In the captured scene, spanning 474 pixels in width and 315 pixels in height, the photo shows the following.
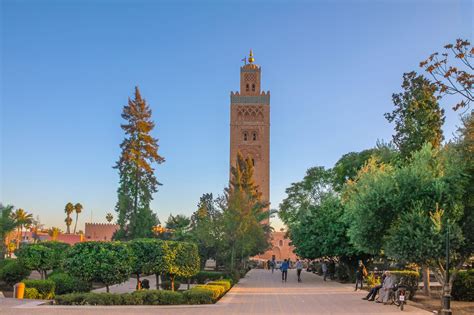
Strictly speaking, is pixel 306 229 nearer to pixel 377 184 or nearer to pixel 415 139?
pixel 415 139

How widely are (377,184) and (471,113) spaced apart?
3675mm

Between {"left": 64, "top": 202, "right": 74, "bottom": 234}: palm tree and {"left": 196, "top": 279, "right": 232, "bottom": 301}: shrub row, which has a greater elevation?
{"left": 64, "top": 202, "right": 74, "bottom": 234}: palm tree

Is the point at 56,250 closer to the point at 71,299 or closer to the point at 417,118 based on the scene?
the point at 71,299

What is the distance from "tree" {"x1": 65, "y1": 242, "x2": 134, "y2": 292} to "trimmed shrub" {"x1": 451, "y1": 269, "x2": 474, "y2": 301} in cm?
1122

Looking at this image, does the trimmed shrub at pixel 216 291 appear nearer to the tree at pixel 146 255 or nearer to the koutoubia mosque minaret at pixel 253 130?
the tree at pixel 146 255

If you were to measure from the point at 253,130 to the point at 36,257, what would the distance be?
52404 mm

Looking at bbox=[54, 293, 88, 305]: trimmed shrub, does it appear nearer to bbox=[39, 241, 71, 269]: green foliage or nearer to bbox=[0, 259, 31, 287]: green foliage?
bbox=[39, 241, 71, 269]: green foliage

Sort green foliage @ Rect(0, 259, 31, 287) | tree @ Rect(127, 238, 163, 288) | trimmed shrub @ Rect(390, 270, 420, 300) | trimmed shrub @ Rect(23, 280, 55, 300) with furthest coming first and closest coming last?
green foliage @ Rect(0, 259, 31, 287) → tree @ Rect(127, 238, 163, 288) → trimmed shrub @ Rect(23, 280, 55, 300) → trimmed shrub @ Rect(390, 270, 420, 300)

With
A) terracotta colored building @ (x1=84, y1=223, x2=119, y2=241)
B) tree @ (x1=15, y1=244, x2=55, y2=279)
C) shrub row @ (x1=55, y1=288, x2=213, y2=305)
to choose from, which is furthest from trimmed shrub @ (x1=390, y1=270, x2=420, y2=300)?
terracotta colored building @ (x1=84, y1=223, x2=119, y2=241)

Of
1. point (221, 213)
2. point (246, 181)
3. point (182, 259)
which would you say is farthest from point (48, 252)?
point (246, 181)

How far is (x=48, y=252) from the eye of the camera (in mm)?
25562

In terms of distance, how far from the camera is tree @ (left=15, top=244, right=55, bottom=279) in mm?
25094

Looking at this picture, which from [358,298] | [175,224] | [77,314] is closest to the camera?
[77,314]

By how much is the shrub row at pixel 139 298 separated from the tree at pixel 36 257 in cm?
920
